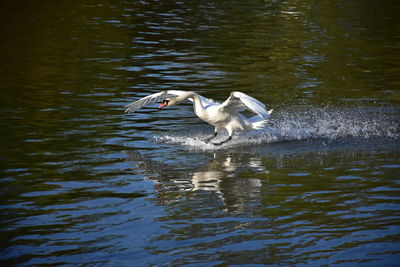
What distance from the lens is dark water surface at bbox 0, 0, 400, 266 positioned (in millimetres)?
8742

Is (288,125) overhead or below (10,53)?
below

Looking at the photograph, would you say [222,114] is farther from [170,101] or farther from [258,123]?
[170,101]

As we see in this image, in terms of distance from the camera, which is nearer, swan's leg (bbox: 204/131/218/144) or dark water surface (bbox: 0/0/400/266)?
dark water surface (bbox: 0/0/400/266)

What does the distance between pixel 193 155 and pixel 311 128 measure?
2948mm

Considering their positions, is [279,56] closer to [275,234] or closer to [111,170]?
[111,170]

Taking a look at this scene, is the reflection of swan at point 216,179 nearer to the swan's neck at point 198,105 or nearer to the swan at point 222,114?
the swan at point 222,114

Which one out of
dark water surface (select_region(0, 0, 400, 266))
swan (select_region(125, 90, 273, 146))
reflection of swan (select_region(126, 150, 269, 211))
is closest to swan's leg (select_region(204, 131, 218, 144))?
swan (select_region(125, 90, 273, 146))

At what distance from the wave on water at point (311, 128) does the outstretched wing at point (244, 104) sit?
3.25ft

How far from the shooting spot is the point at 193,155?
13.1 meters

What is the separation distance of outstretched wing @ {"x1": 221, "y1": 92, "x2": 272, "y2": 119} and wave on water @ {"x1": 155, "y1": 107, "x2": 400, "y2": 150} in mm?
990

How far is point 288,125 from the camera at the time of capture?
49.0 feet

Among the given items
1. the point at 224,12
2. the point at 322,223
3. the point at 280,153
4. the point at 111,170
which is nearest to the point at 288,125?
the point at 280,153

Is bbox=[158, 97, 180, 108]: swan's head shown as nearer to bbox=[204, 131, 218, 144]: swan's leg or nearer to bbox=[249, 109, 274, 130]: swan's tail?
bbox=[204, 131, 218, 144]: swan's leg

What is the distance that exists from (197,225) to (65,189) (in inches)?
98.6
